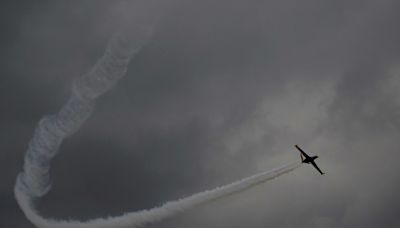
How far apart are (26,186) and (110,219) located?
1919 centimetres

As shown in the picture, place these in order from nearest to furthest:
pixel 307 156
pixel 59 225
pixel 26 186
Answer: pixel 26 186 → pixel 59 225 → pixel 307 156

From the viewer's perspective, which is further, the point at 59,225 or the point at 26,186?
the point at 59,225

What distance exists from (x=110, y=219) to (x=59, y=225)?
977 centimetres

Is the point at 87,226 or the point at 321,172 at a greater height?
the point at 87,226

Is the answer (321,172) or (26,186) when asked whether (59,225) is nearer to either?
(26,186)

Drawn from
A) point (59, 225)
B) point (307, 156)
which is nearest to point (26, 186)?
point (59, 225)

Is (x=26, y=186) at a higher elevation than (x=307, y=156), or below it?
higher

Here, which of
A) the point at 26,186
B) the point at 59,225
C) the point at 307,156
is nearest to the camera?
the point at 26,186

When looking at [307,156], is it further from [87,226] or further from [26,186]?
[26,186]

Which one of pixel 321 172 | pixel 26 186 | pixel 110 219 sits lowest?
pixel 321 172

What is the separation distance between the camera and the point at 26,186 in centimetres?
8569

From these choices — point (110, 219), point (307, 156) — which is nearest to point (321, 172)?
point (307, 156)

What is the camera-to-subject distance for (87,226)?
96.4m

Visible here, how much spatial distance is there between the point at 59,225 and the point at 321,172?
56879 millimetres
